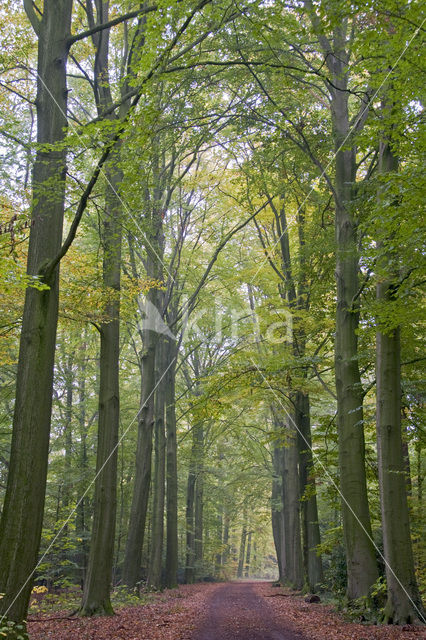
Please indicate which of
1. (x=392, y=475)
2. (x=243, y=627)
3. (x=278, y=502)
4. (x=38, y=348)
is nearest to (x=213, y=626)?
(x=243, y=627)

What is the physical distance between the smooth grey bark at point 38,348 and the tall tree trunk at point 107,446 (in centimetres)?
170

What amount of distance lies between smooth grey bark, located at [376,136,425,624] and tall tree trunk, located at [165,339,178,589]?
10016 millimetres

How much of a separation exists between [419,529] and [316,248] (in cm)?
681

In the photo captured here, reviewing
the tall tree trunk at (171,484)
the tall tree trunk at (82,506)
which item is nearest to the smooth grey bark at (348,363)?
the tall tree trunk at (171,484)

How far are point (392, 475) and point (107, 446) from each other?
5.11 meters

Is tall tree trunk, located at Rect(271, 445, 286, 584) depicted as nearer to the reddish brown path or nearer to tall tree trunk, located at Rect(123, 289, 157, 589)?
Result: tall tree trunk, located at Rect(123, 289, 157, 589)

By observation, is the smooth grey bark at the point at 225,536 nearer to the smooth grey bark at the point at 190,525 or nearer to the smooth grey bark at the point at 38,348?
the smooth grey bark at the point at 190,525

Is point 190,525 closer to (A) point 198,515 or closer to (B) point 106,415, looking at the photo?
(A) point 198,515

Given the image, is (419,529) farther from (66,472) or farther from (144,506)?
(66,472)

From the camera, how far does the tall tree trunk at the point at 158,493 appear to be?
14.8m

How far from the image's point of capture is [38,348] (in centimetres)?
605

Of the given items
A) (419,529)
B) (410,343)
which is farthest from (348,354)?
(419,529)

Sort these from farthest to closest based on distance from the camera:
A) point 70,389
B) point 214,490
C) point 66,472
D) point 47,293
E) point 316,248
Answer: point 214,490, point 70,389, point 66,472, point 316,248, point 47,293

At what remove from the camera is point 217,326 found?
2144 centimetres
